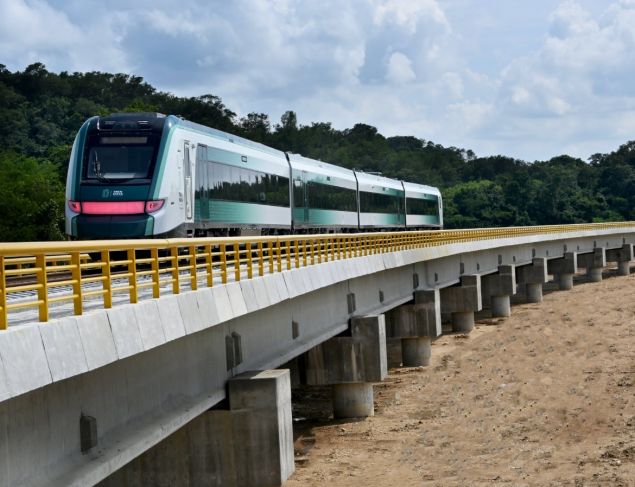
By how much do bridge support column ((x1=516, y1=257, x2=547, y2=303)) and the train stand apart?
27.1 meters

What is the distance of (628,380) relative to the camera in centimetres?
3070

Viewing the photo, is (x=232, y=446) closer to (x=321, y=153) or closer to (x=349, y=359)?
(x=349, y=359)

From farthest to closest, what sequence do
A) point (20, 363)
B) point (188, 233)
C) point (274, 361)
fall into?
1. point (188, 233)
2. point (274, 361)
3. point (20, 363)

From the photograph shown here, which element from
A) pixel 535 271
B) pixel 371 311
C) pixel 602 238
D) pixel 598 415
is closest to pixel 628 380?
pixel 598 415

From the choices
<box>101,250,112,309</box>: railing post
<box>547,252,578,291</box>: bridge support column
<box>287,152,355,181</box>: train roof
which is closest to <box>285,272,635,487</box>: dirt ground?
<box>287,152,355,181</box>: train roof

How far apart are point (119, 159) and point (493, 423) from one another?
35.6 ft

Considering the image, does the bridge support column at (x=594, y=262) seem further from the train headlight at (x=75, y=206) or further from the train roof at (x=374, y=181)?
the train headlight at (x=75, y=206)

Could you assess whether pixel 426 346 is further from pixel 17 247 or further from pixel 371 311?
pixel 17 247

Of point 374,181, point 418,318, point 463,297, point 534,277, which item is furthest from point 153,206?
point 534,277

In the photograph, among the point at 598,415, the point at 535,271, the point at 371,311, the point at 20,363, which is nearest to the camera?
the point at 20,363

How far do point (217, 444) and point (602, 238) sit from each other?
65.7m

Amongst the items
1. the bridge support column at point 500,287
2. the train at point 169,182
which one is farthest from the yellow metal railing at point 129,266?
the bridge support column at point 500,287

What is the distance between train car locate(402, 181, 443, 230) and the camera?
57469 millimetres

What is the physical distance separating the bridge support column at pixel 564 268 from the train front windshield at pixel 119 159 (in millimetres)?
48302
